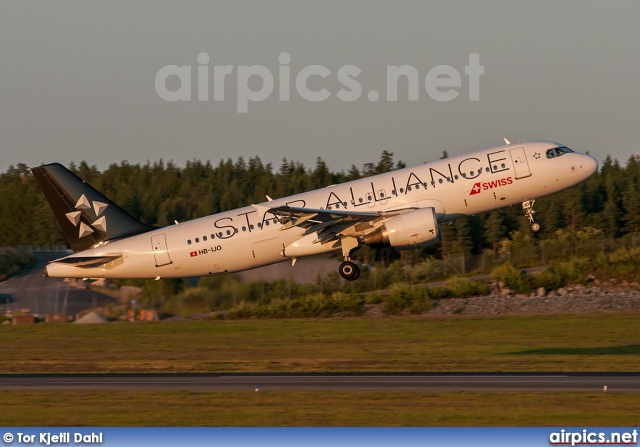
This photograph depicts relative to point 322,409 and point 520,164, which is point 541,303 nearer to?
point 520,164

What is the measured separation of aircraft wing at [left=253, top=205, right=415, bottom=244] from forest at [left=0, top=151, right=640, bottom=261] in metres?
29.5

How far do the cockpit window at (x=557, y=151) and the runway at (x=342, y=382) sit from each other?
11.8 m

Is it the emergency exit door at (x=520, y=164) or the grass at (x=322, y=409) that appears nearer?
the grass at (x=322, y=409)

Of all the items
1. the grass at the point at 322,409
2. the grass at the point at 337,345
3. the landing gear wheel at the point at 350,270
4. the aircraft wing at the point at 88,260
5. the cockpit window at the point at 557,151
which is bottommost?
the grass at the point at 322,409

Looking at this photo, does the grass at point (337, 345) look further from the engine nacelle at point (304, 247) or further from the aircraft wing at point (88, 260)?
the engine nacelle at point (304, 247)

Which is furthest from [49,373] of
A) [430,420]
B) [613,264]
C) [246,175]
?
[246,175]

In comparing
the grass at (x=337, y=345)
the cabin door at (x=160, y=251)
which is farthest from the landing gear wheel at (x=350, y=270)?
the cabin door at (x=160, y=251)

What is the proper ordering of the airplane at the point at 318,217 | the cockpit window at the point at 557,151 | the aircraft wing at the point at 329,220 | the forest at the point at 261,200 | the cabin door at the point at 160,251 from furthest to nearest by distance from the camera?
the forest at the point at 261,200 < the cabin door at the point at 160,251 < the cockpit window at the point at 557,151 < the airplane at the point at 318,217 < the aircraft wing at the point at 329,220

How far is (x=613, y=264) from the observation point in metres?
60.4

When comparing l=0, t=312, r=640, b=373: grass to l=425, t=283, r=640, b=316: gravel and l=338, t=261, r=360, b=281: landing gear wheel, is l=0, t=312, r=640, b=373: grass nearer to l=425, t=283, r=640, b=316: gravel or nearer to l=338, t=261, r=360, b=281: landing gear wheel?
l=425, t=283, r=640, b=316: gravel

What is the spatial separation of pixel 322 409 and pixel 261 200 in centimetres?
10045

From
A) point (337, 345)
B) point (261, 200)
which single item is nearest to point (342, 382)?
point (337, 345)

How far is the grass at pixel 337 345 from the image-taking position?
3291 centimetres

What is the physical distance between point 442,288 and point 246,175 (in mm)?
101583
